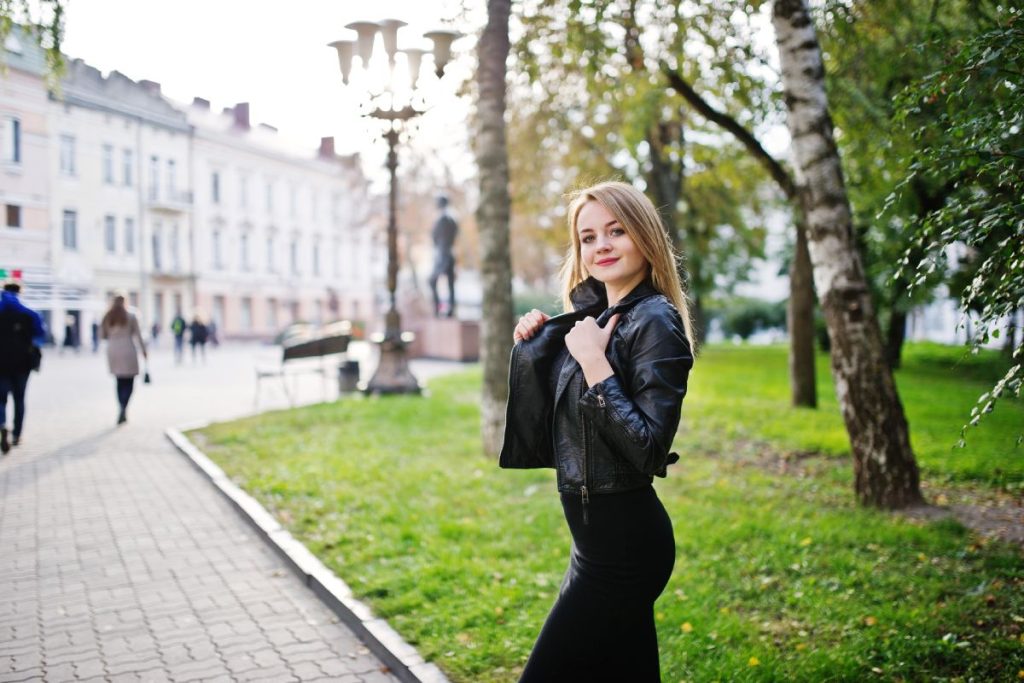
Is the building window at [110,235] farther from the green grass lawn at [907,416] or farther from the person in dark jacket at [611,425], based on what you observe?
the person in dark jacket at [611,425]

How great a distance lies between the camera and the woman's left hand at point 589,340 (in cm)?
233

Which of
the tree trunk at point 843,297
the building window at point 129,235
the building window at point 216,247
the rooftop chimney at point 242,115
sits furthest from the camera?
the rooftop chimney at point 242,115

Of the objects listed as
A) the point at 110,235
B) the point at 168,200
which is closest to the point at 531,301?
the point at 168,200

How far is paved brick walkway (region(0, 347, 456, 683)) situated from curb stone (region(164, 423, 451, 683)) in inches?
2.8

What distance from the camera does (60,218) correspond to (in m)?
27.6

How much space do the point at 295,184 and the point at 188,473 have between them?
5154 centimetres

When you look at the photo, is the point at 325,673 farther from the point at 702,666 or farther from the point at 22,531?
the point at 22,531

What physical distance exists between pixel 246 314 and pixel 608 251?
176 feet

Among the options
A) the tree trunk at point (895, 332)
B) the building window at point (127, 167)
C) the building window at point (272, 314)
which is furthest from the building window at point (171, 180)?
the tree trunk at point (895, 332)

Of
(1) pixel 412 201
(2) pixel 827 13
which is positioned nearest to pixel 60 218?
(1) pixel 412 201

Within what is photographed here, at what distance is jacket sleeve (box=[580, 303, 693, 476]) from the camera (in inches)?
86.1

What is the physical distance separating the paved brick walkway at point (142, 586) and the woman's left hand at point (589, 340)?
2525mm

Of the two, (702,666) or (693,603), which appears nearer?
(702,666)

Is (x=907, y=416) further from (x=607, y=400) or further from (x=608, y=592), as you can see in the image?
(x=607, y=400)
